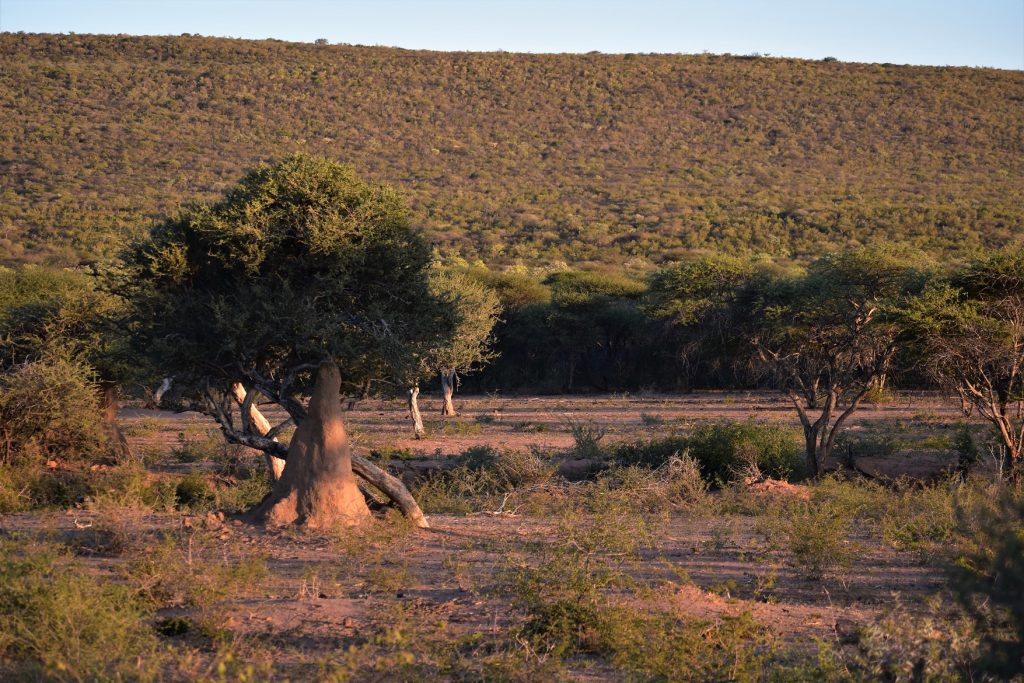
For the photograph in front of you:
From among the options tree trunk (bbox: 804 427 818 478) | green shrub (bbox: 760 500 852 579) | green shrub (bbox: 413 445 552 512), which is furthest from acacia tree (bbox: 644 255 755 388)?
green shrub (bbox: 760 500 852 579)

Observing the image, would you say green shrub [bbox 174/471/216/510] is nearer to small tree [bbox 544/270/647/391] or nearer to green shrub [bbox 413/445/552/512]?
green shrub [bbox 413/445/552/512]

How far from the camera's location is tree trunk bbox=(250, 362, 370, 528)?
10.5 metres

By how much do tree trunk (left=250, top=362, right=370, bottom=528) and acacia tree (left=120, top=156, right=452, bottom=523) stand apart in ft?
0.11

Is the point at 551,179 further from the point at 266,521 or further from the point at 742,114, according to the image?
the point at 266,521

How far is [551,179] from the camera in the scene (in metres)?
57.1

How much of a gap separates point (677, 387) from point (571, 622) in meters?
27.2

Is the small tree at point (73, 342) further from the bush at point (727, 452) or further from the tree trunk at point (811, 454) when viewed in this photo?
the tree trunk at point (811, 454)

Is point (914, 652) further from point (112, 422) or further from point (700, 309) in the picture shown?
point (700, 309)

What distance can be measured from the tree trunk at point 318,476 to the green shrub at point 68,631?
3.20 meters

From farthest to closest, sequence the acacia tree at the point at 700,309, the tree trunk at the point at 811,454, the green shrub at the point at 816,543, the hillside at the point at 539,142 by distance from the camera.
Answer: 1. the hillside at the point at 539,142
2. the acacia tree at the point at 700,309
3. the tree trunk at the point at 811,454
4. the green shrub at the point at 816,543

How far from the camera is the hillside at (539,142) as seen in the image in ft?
156

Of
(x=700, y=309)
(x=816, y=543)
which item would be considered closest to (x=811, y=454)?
(x=816, y=543)

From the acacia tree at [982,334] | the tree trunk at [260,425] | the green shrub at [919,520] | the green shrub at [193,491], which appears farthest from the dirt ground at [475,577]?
the acacia tree at [982,334]

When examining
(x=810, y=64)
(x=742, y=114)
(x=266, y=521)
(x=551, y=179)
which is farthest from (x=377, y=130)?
(x=266, y=521)
